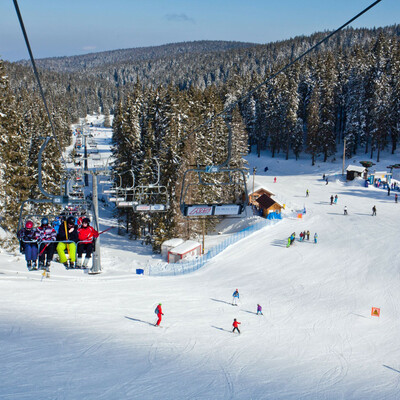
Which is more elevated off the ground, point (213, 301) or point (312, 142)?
point (312, 142)

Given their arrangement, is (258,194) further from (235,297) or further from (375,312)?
(375,312)

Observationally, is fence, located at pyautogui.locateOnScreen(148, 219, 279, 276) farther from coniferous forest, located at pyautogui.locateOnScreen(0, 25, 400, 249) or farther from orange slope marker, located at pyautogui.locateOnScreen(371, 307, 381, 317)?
orange slope marker, located at pyautogui.locateOnScreen(371, 307, 381, 317)

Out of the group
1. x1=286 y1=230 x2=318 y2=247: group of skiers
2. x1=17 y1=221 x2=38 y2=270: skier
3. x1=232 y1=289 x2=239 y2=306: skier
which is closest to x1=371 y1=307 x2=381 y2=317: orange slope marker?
x1=232 y1=289 x2=239 y2=306: skier

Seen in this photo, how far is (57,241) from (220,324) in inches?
461

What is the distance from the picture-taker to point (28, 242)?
1025 centimetres

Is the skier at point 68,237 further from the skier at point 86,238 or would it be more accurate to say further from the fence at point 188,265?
the fence at point 188,265

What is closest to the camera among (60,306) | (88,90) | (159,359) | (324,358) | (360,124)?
(159,359)

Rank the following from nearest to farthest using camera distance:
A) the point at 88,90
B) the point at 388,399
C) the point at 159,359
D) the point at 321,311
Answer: the point at 388,399, the point at 159,359, the point at 321,311, the point at 88,90

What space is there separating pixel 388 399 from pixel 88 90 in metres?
195

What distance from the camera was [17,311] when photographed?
720 inches

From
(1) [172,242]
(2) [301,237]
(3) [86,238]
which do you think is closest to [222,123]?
(2) [301,237]

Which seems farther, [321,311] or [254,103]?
[254,103]

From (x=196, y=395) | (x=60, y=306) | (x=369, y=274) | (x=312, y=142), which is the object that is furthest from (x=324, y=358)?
(x=312, y=142)

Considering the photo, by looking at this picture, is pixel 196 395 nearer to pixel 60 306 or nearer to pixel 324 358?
pixel 324 358
